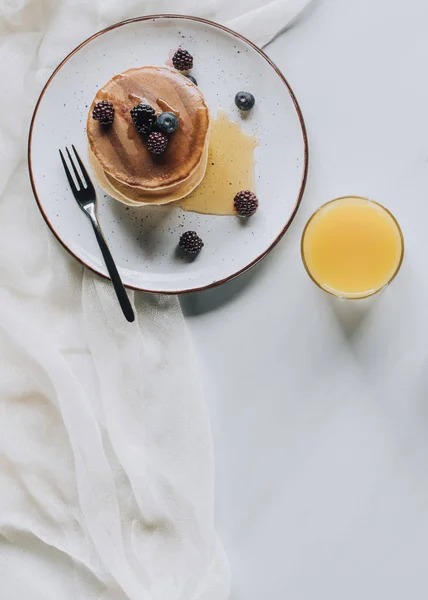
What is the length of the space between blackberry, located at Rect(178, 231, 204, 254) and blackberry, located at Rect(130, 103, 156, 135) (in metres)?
0.25

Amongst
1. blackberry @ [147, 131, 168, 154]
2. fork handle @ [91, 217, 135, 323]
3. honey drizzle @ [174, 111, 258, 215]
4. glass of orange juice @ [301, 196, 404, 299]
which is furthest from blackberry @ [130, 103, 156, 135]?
glass of orange juice @ [301, 196, 404, 299]

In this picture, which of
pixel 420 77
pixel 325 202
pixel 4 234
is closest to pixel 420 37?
pixel 420 77

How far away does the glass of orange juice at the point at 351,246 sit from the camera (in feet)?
5.44

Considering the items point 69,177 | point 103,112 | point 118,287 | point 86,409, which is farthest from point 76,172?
point 86,409

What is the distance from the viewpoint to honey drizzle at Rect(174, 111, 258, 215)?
1696 millimetres

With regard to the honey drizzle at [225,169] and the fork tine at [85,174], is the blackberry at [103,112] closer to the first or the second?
the fork tine at [85,174]

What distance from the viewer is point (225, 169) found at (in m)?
1.70

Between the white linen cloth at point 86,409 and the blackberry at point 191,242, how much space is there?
0.44ft

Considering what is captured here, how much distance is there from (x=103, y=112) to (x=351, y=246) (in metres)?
0.63

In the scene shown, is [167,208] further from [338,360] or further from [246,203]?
[338,360]

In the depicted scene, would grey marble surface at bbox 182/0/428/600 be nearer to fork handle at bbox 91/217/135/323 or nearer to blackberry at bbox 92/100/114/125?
fork handle at bbox 91/217/135/323

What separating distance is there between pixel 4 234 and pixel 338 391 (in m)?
0.87

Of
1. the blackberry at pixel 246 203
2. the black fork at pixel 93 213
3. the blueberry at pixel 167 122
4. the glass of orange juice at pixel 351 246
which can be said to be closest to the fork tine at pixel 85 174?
the black fork at pixel 93 213

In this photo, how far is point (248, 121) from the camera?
170cm
